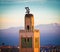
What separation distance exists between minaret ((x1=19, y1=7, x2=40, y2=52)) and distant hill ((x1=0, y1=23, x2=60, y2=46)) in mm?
91

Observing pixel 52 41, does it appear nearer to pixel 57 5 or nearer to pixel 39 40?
pixel 39 40

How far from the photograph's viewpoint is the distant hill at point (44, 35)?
4.51 m

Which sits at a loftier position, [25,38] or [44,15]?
[44,15]

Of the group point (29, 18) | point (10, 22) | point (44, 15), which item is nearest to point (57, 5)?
point (44, 15)

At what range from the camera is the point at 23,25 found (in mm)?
4539

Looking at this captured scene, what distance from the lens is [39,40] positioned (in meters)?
4.50

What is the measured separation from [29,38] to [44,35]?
28 cm

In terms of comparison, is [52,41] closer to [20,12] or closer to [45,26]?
[45,26]

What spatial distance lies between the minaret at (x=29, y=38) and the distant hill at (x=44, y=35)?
0.09 m

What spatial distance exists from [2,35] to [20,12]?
55 cm

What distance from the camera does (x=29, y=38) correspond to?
4477 millimetres

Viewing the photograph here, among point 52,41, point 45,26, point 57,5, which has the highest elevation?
point 57,5

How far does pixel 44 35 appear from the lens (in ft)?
14.8

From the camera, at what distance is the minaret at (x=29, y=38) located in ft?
14.6
